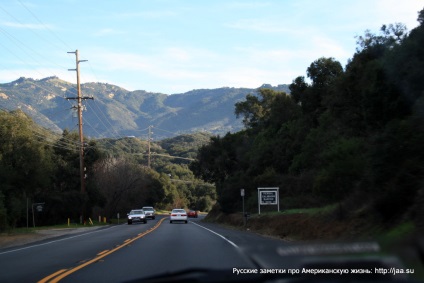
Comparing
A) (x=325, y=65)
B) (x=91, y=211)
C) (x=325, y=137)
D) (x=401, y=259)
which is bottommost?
(x=91, y=211)

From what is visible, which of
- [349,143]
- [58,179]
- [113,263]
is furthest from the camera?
[58,179]

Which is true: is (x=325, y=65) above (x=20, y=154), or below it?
above

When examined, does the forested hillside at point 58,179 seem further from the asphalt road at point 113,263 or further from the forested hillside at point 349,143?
the asphalt road at point 113,263

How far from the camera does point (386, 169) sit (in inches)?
678

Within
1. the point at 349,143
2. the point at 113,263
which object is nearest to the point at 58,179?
the point at 349,143

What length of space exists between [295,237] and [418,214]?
10.3 metres

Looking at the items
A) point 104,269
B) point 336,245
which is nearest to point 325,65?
point 104,269

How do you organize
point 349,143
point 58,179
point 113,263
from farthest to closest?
1. point 58,179
2. point 349,143
3. point 113,263

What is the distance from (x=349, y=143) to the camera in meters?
24.0

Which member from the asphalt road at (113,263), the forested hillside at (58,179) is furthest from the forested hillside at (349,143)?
the forested hillside at (58,179)

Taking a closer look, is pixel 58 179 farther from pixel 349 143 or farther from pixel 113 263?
pixel 113 263

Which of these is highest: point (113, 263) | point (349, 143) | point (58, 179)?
point (349, 143)

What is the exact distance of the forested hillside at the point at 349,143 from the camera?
55.0 ft

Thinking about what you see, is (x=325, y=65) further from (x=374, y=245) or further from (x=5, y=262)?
(x=374, y=245)
